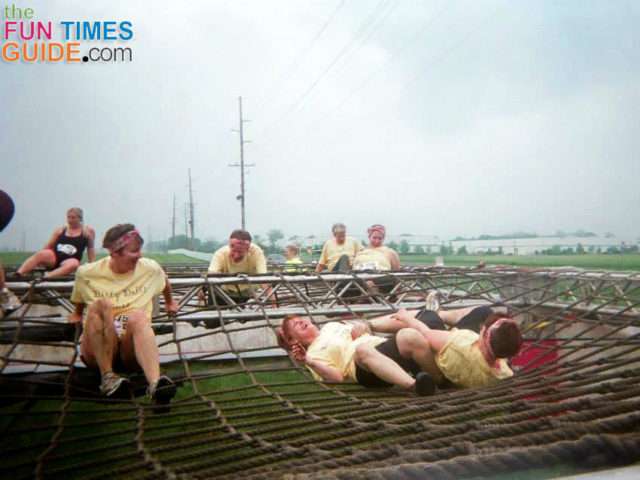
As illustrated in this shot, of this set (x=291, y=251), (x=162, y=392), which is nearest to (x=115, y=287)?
(x=162, y=392)

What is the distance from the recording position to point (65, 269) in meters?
3.19

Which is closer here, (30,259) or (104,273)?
(104,273)

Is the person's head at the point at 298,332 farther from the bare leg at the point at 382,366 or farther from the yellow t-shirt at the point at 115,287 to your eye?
the yellow t-shirt at the point at 115,287

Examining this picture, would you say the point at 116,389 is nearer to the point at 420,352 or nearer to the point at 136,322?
the point at 136,322

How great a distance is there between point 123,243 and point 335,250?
7.87 feet

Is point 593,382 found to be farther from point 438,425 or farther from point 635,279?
point 635,279

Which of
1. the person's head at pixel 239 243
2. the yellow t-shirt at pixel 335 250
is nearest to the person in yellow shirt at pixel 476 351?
the person's head at pixel 239 243

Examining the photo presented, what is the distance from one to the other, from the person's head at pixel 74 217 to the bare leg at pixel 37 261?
21 centimetres

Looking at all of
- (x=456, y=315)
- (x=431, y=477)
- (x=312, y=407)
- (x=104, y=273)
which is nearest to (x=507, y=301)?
(x=456, y=315)

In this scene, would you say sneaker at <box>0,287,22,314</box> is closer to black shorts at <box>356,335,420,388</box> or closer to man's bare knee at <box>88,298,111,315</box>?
man's bare knee at <box>88,298,111,315</box>

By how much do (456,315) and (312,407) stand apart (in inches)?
33.4

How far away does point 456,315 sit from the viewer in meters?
2.29

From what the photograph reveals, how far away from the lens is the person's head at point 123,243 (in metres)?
1.92

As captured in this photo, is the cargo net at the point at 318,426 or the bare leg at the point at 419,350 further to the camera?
the bare leg at the point at 419,350
